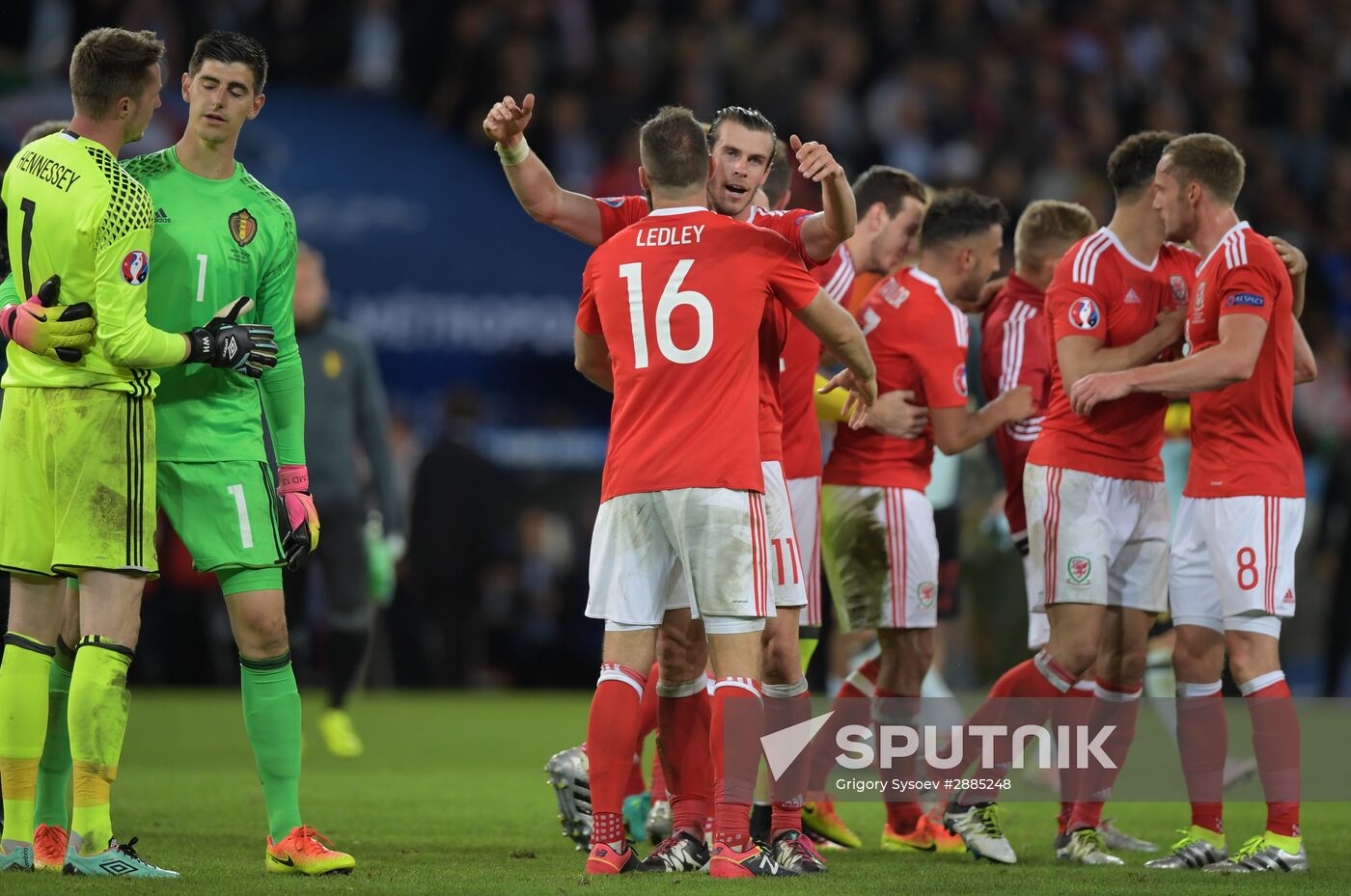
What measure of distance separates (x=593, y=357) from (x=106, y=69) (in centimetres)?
179

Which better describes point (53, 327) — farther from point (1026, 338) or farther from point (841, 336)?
point (1026, 338)

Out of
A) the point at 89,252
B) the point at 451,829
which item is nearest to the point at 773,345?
the point at 89,252

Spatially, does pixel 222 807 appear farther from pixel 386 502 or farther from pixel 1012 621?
pixel 1012 621

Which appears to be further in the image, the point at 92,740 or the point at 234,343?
the point at 234,343

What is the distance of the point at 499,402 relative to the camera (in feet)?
50.6

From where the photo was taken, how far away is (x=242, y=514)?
5.52 m

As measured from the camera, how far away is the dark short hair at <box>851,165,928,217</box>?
715 centimetres

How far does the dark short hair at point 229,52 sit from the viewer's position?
5555 mm

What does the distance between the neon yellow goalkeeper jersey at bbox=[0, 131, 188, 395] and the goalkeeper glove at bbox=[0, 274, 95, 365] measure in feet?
0.11

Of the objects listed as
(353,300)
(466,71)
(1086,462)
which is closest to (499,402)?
(353,300)

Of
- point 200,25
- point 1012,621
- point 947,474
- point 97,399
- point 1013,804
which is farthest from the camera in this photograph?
point 200,25

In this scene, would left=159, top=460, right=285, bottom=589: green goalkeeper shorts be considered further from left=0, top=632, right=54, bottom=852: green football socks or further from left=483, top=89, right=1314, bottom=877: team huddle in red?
left=483, top=89, right=1314, bottom=877: team huddle in red

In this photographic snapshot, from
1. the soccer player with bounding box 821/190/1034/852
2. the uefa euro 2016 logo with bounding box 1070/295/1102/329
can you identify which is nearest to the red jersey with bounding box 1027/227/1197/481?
the uefa euro 2016 logo with bounding box 1070/295/1102/329

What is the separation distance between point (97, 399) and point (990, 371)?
384cm
